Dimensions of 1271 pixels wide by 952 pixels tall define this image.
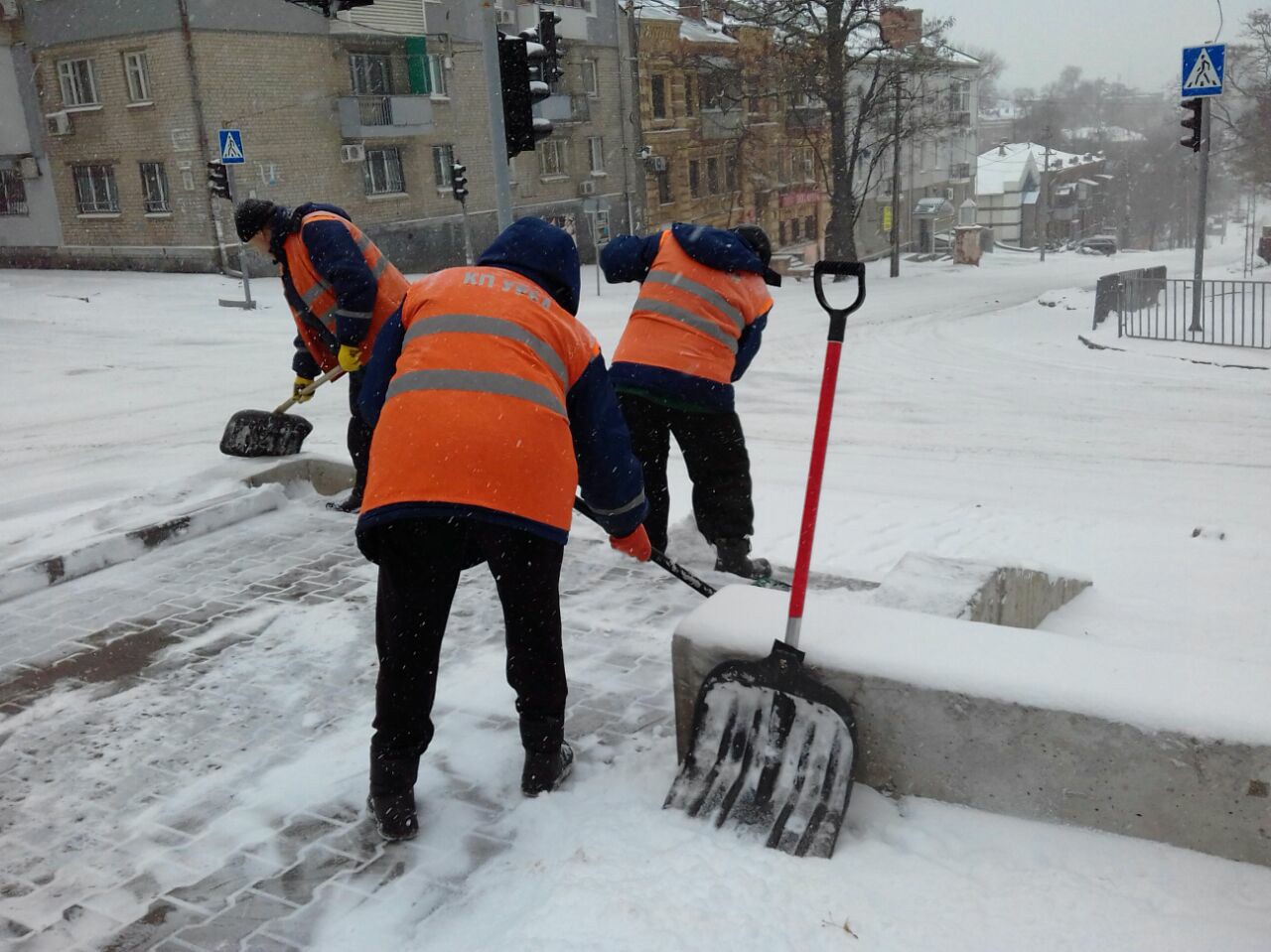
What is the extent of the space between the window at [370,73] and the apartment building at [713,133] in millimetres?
8290

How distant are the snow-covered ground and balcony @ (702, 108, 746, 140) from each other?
21653 millimetres

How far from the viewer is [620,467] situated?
3068 millimetres

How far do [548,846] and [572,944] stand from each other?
0.44 m

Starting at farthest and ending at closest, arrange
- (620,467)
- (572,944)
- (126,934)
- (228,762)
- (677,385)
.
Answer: (677,385)
(228,762)
(620,467)
(126,934)
(572,944)

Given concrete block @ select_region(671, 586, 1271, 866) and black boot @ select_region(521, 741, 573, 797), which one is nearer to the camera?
concrete block @ select_region(671, 586, 1271, 866)

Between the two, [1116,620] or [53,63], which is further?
[53,63]

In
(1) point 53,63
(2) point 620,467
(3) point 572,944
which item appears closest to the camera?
(3) point 572,944

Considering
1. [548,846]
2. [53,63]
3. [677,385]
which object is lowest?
[548,846]

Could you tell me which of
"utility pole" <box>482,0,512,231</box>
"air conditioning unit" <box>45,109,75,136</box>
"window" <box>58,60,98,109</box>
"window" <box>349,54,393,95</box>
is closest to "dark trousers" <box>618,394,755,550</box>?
"utility pole" <box>482,0,512,231</box>

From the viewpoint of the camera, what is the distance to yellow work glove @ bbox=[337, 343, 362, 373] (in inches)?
Answer: 211

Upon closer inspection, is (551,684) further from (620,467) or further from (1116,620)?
(1116,620)

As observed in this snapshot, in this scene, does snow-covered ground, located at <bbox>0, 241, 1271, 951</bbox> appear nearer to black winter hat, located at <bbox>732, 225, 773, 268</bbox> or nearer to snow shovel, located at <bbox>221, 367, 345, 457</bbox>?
snow shovel, located at <bbox>221, 367, 345, 457</bbox>

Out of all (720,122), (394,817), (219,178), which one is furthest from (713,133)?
(394,817)

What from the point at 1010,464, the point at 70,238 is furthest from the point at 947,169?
the point at 1010,464
